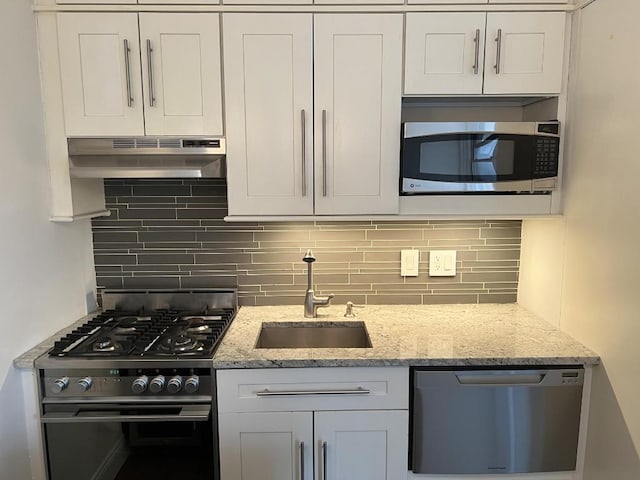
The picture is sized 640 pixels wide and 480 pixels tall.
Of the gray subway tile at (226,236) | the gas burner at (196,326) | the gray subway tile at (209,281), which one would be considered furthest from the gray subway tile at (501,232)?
the gas burner at (196,326)

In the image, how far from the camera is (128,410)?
159 centimetres

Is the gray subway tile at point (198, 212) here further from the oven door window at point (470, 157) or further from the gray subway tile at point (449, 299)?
the gray subway tile at point (449, 299)

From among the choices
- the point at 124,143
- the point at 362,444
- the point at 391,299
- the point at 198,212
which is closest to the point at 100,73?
the point at 124,143

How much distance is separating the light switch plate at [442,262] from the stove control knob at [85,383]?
1496 millimetres

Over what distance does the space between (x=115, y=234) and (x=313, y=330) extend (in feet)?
3.38

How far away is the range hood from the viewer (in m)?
1.76

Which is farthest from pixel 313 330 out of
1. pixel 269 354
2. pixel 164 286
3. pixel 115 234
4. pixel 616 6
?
pixel 616 6

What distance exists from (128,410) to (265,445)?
489mm

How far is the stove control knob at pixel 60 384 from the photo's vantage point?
62.6 inches

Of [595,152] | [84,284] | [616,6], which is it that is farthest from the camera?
[84,284]

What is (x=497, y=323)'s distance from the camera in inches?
77.9

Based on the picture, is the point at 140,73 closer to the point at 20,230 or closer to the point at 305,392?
the point at 20,230

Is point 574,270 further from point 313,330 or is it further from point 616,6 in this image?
point 313,330

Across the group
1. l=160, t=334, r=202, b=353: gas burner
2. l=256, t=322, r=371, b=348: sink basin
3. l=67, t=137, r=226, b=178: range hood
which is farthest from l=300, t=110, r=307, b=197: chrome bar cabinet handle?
l=160, t=334, r=202, b=353: gas burner
